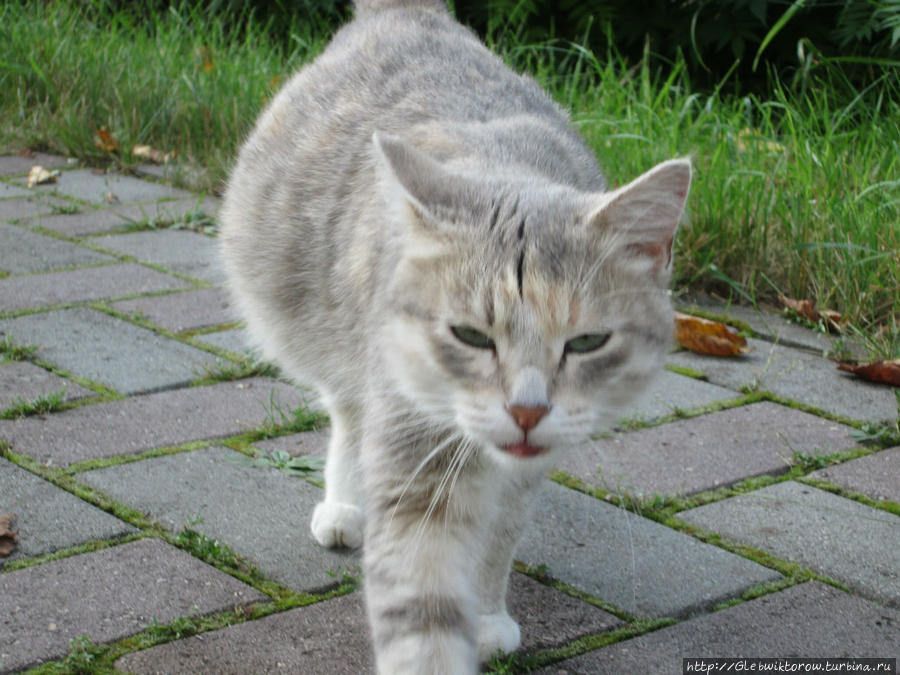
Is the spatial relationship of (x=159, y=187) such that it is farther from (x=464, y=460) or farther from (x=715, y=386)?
(x=464, y=460)

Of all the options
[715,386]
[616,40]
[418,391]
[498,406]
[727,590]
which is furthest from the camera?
[616,40]

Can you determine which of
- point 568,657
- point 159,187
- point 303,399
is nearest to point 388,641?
point 568,657

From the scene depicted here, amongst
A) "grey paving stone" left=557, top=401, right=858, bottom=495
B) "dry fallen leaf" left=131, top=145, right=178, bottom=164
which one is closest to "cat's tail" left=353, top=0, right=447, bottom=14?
"grey paving stone" left=557, top=401, right=858, bottom=495

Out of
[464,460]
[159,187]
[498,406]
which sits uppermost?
[498,406]

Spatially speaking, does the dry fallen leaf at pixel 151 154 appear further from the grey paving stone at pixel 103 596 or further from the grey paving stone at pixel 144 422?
the grey paving stone at pixel 103 596

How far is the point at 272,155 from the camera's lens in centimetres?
333

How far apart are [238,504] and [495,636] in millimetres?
836

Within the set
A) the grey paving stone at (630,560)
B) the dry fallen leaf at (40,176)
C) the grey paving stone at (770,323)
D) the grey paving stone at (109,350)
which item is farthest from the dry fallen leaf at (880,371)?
the dry fallen leaf at (40,176)

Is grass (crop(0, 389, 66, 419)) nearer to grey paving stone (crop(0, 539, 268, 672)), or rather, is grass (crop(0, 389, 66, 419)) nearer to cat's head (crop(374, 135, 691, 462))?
grey paving stone (crop(0, 539, 268, 672))

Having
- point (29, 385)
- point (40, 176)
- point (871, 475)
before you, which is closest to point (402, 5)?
point (29, 385)

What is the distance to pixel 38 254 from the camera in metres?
4.74

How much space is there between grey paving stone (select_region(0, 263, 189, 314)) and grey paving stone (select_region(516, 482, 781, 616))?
2115 millimetres

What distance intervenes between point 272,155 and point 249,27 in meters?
4.59

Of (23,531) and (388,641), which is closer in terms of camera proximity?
(388,641)
